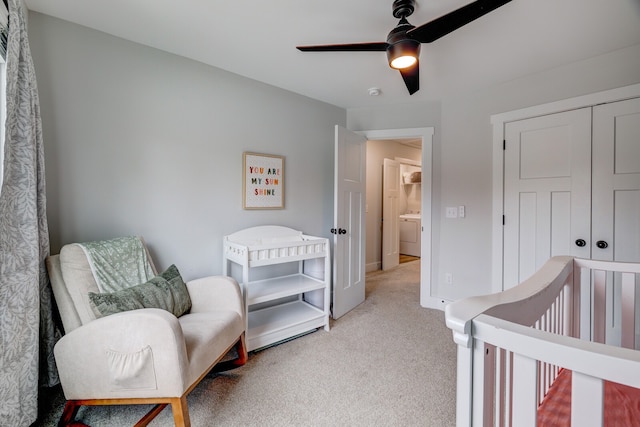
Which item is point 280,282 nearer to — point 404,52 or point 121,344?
point 121,344

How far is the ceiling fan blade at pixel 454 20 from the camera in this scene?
119 centimetres

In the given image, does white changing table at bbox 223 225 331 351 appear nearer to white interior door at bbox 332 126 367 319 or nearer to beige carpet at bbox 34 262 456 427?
beige carpet at bbox 34 262 456 427

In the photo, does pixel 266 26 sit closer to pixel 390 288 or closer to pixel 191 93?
pixel 191 93

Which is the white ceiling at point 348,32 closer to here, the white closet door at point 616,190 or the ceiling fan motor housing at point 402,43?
the ceiling fan motor housing at point 402,43

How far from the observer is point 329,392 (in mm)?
1699

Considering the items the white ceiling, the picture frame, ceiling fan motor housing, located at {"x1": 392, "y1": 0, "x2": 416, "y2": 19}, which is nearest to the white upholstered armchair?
the picture frame

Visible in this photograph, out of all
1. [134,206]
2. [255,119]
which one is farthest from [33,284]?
[255,119]

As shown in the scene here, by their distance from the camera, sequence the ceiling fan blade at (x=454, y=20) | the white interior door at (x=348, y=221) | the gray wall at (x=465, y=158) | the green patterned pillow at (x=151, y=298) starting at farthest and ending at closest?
the white interior door at (x=348, y=221) → the gray wall at (x=465, y=158) → the green patterned pillow at (x=151, y=298) → the ceiling fan blade at (x=454, y=20)

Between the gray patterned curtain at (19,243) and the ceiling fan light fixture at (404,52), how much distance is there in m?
1.79

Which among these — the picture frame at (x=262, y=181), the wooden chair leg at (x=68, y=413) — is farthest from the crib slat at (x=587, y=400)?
the picture frame at (x=262, y=181)

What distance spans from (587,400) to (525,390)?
10cm

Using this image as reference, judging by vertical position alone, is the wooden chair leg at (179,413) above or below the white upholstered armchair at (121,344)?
below

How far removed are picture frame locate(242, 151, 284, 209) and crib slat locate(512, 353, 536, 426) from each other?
2.26 m

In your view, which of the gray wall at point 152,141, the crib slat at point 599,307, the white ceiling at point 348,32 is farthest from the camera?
the gray wall at point 152,141
